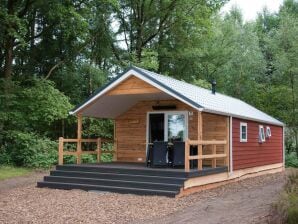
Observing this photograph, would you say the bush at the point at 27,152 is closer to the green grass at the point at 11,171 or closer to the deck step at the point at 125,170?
the green grass at the point at 11,171

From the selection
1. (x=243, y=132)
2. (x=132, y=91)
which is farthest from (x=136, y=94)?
(x=243, y=132)

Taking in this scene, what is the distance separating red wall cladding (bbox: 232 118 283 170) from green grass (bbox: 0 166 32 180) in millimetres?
7618

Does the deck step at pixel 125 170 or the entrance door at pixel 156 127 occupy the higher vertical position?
the entrance door at pixel 156 127

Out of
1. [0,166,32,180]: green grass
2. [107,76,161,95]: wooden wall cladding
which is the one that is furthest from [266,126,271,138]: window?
[0,166,32,180]: green grass

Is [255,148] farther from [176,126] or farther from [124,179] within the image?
[124,179]

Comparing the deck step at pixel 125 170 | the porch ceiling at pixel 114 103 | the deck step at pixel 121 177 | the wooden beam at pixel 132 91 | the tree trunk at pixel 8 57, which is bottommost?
the deck step at pixel 121 177

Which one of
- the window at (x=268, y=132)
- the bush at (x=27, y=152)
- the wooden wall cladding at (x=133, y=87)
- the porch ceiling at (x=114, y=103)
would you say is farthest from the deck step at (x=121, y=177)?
the window at (x=268, y=132)

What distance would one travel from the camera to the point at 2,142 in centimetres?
1841

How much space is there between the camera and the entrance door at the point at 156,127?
1452cm

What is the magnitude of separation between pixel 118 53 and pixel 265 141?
36.2 ft

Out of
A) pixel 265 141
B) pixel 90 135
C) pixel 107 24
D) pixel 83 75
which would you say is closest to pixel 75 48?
pixel 83 75

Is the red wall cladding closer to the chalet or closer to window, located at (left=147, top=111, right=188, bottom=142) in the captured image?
the chalet

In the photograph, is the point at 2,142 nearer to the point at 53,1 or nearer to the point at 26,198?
the point at 53,1

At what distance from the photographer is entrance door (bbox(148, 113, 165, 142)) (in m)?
14.5
